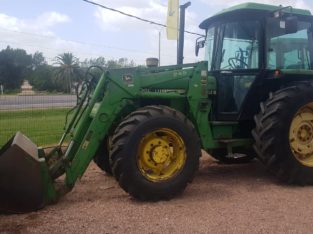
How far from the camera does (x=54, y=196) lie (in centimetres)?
535

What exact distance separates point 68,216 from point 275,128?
10.3ft

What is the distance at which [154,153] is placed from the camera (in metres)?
5.75

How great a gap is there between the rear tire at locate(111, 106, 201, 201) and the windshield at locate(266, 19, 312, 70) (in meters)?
2.01

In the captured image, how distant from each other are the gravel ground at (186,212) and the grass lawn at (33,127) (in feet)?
18.2

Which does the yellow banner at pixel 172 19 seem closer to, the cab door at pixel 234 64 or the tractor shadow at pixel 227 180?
the tractor shadow at pixel 227 180

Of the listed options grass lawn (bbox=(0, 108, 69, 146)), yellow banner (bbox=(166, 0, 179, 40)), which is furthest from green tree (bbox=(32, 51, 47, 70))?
yellow banner (bbox=(166, 0, 179, 40))

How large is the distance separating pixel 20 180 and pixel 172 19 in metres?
9.91

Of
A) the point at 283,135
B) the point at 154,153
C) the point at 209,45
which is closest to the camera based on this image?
the point at 154,153

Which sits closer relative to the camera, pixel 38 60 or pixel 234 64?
pixel 234 64

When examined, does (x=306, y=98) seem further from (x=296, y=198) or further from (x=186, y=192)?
(x=186, y=192)

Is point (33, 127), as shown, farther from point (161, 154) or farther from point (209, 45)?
point (161, 154)

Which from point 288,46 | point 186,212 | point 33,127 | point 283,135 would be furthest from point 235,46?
point 33,127

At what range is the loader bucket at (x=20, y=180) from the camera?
199 inches

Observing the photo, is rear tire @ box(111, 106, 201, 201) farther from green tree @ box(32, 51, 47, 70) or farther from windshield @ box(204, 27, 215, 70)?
green tree @ box(32, 51, 47, 70)
